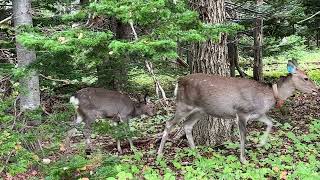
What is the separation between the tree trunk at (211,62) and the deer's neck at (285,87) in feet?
3.37

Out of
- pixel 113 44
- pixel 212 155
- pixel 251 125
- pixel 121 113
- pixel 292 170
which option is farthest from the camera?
pixel 251 125

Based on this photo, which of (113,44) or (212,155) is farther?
(212,155)

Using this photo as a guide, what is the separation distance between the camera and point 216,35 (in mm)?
6395

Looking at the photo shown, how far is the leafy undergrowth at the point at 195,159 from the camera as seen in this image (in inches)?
211

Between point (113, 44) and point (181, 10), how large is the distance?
1504 mm

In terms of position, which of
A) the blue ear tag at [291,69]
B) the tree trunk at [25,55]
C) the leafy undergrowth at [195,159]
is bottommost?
the leafy undergrowth at [195,159]

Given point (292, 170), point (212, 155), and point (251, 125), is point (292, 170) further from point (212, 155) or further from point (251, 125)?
point (251, 125)

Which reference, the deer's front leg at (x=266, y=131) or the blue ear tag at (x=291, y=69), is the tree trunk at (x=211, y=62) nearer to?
the deer's front leg at (x=266, y=131)

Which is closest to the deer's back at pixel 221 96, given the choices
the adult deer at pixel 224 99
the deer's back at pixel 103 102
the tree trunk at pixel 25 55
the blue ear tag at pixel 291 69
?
the adult deer at pixel 224 99

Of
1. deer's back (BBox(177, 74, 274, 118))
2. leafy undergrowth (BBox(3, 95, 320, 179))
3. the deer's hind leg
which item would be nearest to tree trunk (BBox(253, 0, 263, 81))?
leafy undergrowth (BBox(3, 95, 320, 179))

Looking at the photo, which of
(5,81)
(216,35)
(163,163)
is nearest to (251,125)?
(163,163)

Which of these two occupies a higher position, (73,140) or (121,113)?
(121,113)

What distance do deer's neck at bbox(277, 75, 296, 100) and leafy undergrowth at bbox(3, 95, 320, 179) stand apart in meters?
0.81

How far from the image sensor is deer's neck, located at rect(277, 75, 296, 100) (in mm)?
8977
